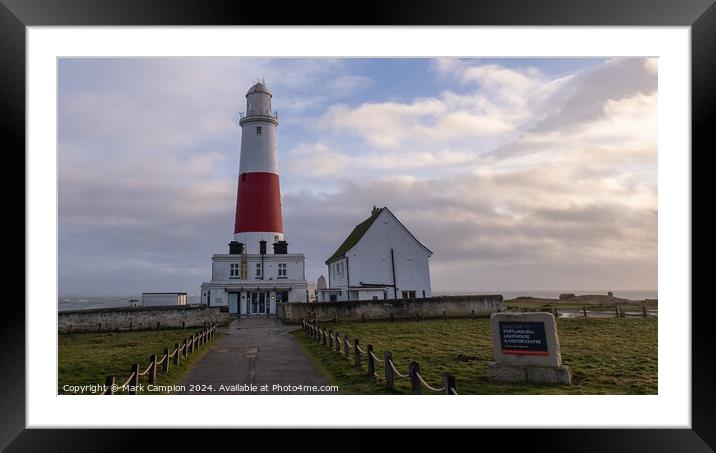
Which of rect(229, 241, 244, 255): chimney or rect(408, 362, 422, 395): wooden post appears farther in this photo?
rect(229, 241, 244, 255): chimney

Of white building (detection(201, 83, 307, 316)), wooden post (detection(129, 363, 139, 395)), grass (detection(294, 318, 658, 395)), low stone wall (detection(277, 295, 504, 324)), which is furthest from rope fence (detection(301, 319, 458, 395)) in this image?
white building (detection(201, 83, 307, 316))

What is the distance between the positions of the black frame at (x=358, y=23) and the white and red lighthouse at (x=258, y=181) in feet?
66.7

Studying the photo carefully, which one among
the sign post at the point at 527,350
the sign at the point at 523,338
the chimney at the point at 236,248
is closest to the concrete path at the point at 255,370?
the sign post at the point at 527,350

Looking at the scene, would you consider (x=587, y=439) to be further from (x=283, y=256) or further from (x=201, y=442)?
(x=283, y=256)

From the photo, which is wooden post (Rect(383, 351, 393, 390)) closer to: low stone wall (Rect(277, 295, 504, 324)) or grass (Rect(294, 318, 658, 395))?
grass (Rect(294, 318, 658, 395))

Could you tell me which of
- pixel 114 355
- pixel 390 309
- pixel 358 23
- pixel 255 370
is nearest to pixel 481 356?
pixel 255 370

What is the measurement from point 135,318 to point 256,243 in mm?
9210

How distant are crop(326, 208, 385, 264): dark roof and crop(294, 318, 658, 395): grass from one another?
354 inches

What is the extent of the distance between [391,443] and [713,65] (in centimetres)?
718

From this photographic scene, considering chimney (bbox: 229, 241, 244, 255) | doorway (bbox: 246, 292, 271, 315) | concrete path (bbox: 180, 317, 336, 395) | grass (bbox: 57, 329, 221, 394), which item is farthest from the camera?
chimney (bbox: 229, 241, 244, 255)

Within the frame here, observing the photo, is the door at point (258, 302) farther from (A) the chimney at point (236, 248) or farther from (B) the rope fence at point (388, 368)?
(B) the rope fence at point (388, 368)

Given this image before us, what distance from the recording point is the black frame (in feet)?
26.3

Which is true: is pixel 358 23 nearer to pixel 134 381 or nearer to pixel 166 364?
pixel 134 381

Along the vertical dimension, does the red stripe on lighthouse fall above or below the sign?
above
